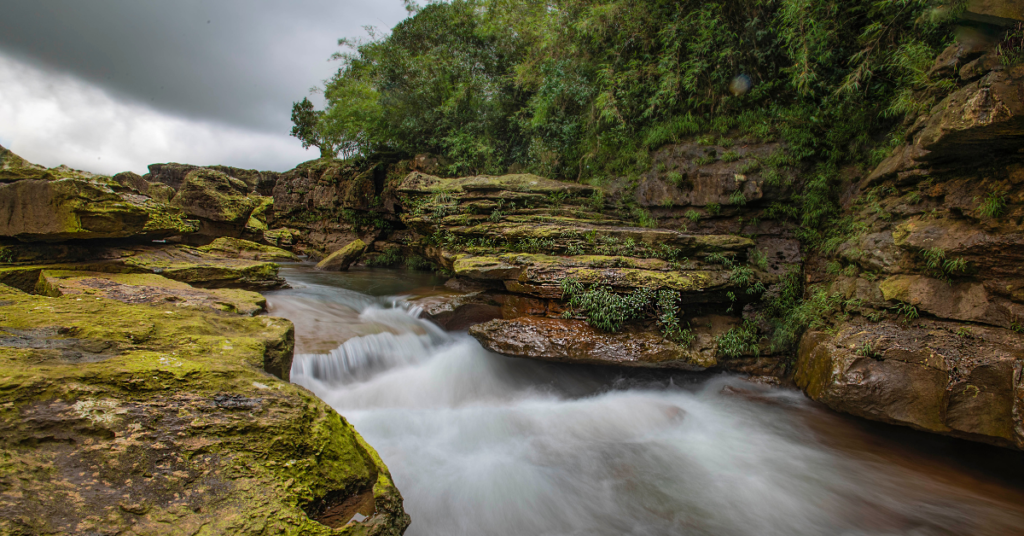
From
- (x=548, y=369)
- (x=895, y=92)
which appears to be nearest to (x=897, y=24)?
(x=895, y=92)

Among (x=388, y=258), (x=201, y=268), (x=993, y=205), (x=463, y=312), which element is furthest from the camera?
(x=388, y=258)

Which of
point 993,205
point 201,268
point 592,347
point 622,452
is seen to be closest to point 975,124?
point 993,205

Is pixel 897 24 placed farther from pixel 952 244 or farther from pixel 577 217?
pixel 577 217

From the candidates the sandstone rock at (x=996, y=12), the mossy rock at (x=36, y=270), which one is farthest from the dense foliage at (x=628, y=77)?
the mossy rock at (x=36, y=270)

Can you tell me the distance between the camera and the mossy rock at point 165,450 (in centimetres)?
154

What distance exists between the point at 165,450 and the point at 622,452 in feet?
15.5

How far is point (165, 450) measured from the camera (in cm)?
182

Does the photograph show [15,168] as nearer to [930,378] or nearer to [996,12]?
[930,378]

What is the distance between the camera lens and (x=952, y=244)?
16.2 ft

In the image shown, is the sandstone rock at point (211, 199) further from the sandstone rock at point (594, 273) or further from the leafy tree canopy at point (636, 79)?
the sandstone rock at point (594, 273)

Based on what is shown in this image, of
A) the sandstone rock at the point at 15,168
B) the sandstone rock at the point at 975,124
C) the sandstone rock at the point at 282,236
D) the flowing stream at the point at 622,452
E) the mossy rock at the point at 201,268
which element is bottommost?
the flowing stream at the point at 622,452

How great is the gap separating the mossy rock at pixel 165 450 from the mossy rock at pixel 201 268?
4.92 metres

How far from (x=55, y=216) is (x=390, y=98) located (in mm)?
11773

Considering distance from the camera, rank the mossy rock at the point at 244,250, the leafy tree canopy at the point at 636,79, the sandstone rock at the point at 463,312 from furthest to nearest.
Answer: the mossy rock at the point at 244,250 → the sandstone rock at the point at 463,312 → the leafy tree canopy at the point at 636,79
